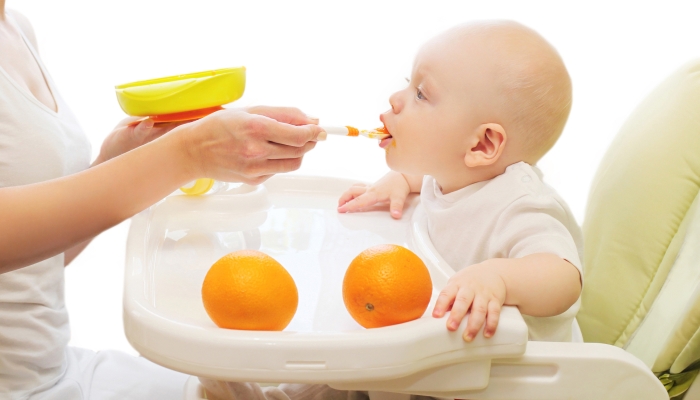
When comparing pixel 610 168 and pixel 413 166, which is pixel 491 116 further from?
pixel 610 168

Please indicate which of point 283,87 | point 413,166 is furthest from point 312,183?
point 283,87

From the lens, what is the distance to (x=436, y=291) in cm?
91

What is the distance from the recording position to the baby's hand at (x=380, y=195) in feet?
3.89

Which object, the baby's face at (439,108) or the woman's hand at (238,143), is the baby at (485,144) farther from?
the woman's hand at (238,143)

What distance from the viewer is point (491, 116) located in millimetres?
1067

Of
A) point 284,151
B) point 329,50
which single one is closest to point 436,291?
point 284,151

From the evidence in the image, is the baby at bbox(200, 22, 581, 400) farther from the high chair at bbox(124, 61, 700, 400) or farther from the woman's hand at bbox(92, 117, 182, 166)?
the woman's hand at bbox(92, 117, 182, 166)

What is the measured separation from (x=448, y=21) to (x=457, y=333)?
1.30 m

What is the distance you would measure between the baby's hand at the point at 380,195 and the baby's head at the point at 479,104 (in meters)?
0.09

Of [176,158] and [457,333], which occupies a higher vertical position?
[176,158]

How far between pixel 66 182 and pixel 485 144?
619 millimetres

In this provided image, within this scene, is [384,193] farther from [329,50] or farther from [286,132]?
[329,50]

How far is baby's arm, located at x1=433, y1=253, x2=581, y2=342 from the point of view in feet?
2.49

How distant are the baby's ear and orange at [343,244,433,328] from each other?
34 centimetres
